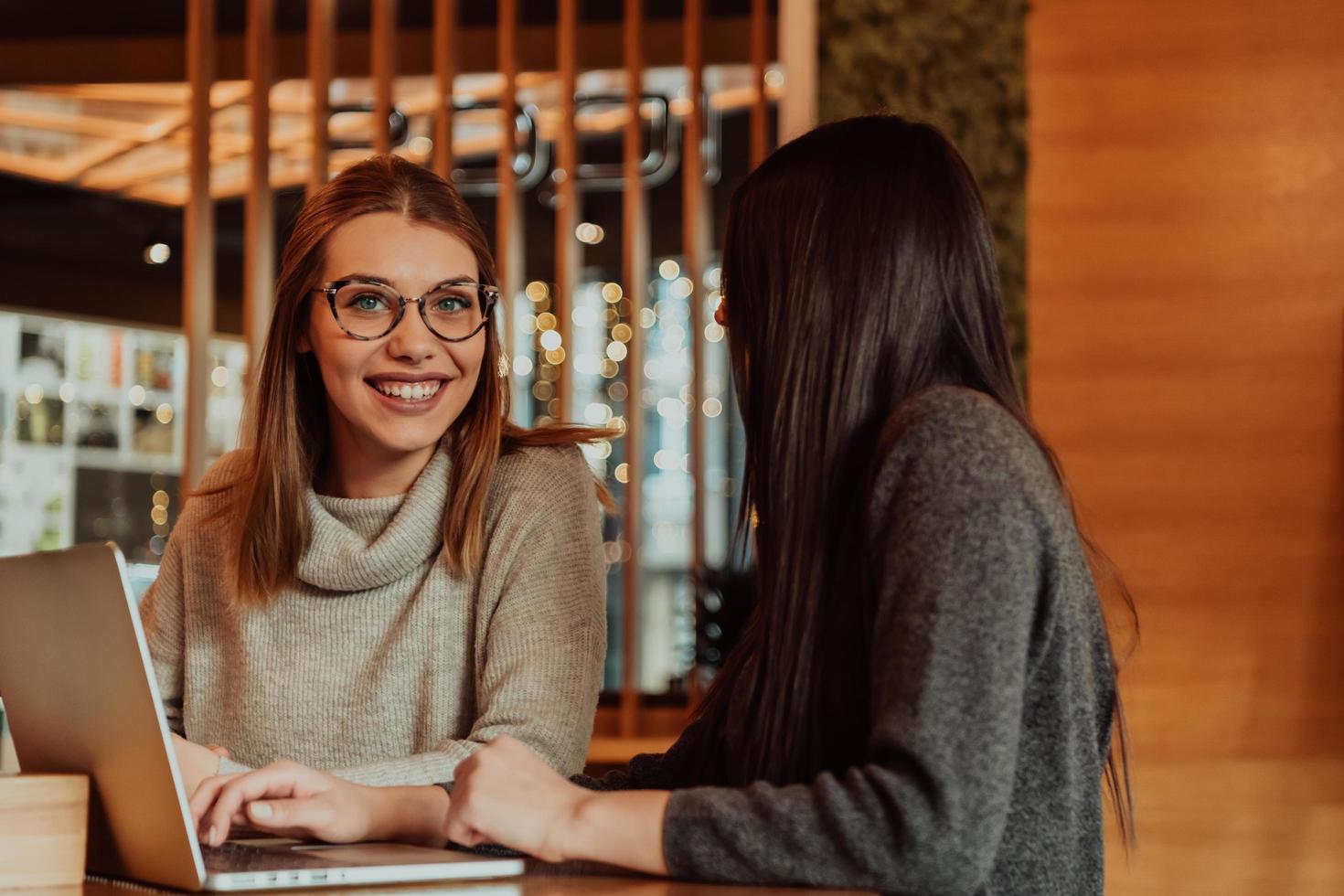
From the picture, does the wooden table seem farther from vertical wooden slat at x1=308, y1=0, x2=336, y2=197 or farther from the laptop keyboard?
vertical wooden slat at x1=308, y1=0, x2=336, y2=197

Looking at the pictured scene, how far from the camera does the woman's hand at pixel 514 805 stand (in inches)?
42.9

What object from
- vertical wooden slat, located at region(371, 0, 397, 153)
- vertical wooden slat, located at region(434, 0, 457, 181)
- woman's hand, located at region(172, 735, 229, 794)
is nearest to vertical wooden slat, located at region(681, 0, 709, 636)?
vertical wooden slat, located at region(434, 0, 457, 181)

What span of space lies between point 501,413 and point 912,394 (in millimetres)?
839

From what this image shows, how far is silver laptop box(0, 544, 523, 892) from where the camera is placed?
1.01 meters

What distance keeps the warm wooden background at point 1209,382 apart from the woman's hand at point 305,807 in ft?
7.29

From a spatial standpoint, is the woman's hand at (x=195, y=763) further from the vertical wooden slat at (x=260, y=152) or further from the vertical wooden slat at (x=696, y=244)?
the vertical wooden slat at (x=260, y=152)

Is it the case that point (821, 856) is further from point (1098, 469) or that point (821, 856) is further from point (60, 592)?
point (1098, 469)

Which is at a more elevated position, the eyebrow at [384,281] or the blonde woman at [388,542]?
the eyebrow at [384,281]

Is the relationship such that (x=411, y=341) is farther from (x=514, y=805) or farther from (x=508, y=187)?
(x=508, y=187)

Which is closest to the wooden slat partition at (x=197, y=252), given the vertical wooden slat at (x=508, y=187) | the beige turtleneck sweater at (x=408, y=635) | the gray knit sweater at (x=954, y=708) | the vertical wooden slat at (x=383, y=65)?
the vertical wooden slat at (x=383, y=65)

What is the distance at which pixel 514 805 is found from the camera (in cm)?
110

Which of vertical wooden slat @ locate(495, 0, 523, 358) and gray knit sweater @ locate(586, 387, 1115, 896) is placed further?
vertical wooden slat @ locate(495, 0, 523, 358)

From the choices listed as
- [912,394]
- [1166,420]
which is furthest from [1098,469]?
[912,394]

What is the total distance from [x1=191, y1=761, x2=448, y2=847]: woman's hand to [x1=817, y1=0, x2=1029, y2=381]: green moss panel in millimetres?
2250
